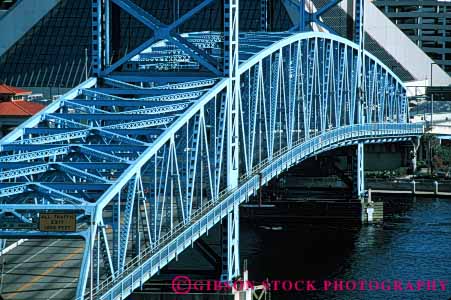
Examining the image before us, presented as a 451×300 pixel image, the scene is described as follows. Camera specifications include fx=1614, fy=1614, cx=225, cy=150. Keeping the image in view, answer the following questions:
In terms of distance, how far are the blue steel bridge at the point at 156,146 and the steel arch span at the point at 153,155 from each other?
80 mm

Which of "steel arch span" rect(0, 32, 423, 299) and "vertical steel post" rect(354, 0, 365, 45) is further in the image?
"vertical steel post" rect(354, 0, 365, 45)

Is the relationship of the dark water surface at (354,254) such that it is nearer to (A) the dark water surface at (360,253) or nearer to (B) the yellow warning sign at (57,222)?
(A) the dark water surface at (360,253)

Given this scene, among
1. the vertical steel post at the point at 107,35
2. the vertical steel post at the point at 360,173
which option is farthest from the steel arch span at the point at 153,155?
the vertical steel post at the point at 360,173

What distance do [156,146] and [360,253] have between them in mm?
37041

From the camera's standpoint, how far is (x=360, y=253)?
9806 centimetres

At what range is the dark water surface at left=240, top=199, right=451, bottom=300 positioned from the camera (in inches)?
3361

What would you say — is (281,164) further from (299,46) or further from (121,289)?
(121,289)

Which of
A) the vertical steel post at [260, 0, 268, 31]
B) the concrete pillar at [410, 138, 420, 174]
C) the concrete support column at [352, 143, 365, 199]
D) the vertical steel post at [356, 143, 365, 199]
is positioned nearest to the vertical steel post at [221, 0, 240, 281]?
the vertical steel post at [260, 0, 268, 31]

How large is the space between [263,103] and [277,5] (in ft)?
216

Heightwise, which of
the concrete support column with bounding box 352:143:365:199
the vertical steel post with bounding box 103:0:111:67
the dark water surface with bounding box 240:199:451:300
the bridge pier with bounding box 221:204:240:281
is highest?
the vertical steel post with bounding box 103:0:111:67

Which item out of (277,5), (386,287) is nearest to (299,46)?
(386,287)

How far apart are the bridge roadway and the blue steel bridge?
150 centimetres

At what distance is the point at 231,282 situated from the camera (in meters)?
74.1

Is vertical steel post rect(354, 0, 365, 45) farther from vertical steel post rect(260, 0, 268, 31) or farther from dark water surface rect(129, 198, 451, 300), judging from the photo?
dark water surface rect(129, 198, 451, 300)
